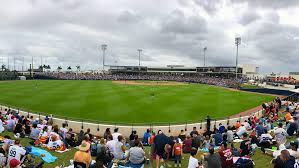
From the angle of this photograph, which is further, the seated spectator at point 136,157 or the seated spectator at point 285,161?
the seated spectator at point 136,157

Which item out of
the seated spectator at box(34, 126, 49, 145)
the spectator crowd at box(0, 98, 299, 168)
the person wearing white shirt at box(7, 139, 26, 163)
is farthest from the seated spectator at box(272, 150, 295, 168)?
the seated spectator at box(34, 126, 49, 145)

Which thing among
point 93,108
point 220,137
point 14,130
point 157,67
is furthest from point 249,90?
point 157,67

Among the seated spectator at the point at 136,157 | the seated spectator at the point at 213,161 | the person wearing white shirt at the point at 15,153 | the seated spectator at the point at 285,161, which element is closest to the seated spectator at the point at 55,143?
the person wearing white shirt at the point at 15,153

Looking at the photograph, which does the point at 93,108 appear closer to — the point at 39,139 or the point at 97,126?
the point at 97,126

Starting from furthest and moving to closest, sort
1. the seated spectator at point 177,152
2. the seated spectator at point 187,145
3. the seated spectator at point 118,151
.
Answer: the seated spectator at point 187,145 → the seated spectator at point 118,151 → the seated spectator at point 177,152

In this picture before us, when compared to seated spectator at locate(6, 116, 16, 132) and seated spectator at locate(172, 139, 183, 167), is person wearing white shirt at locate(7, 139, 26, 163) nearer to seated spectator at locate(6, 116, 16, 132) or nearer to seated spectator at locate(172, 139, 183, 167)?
seated spectator at locate(172, 139, 183, 167)

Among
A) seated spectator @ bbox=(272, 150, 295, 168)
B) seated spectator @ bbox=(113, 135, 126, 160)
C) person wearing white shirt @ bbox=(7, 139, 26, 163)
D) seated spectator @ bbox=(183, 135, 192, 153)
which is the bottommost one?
seated spectator @ bbox=(183, 135, 192, 153)

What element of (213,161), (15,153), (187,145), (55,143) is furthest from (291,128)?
(15,153)

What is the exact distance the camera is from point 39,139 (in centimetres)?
1580

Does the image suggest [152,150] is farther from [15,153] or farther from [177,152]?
[15,153]

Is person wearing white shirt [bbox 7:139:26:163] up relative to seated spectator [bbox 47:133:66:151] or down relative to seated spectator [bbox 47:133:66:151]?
up

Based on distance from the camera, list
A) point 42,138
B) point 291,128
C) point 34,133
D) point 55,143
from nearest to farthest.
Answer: point 55,143 → point 42,138 → point 291,128 → point 34,133

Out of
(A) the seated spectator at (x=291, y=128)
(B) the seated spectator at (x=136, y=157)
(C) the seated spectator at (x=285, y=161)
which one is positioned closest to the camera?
(C) the seated spectator at (x=285, y=161)

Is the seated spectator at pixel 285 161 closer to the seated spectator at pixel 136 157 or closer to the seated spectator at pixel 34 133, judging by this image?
the seated spectator at pixel 136 157
